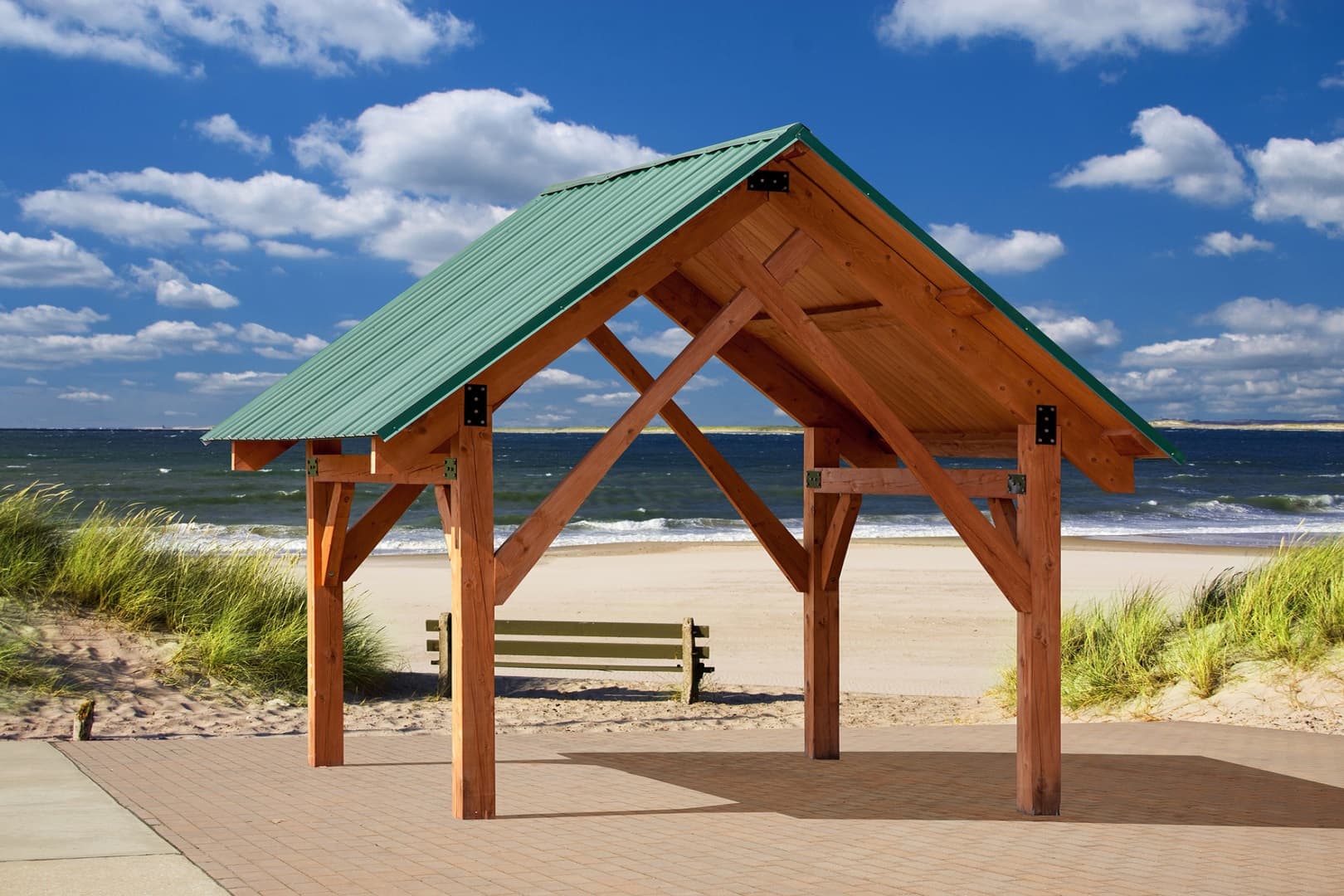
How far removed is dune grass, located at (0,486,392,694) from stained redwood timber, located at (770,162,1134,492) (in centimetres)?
827

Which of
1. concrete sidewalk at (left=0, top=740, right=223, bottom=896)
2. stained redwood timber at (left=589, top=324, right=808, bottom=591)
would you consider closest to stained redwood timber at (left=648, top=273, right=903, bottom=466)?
stained redwood timber at (left=589, top=324, right=808, bottom=591)

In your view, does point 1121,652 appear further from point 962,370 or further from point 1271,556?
point 962,370

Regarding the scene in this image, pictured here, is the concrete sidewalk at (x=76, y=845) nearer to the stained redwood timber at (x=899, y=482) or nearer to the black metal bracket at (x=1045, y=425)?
the stained redwood timber at (x=899, y=482)

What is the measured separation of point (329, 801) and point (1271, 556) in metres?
11.4

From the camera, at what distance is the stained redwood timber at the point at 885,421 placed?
28.3 feet

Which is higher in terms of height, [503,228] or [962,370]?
[503,228]

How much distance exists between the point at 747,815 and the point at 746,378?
3.81 metres

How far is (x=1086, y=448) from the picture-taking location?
939 cm

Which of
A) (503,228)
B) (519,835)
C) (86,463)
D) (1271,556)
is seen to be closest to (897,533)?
(1271,556)

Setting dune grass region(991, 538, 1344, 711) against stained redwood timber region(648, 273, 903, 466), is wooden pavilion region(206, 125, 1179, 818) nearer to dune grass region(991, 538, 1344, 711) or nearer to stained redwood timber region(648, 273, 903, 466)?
stained redwood timber region(648, 273, 903, 466)

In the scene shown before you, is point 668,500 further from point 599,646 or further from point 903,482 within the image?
point 903,482

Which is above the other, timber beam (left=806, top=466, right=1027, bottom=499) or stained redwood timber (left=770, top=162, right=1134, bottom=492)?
stained redwood timber (left=770, top=162, right=1134, bottom=492)

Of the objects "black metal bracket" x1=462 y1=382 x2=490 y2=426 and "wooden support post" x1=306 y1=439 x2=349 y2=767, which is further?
"wooden support post" x1=306 y1=439 x2=349 y2=767

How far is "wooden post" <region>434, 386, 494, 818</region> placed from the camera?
25.8 feet
